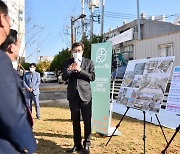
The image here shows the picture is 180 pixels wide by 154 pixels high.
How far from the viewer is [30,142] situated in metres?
1.60

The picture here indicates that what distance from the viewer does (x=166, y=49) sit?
1347cm

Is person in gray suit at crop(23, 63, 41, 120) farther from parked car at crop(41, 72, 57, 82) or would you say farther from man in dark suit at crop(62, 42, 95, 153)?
parked car at crop(41, 72, 57, 82)

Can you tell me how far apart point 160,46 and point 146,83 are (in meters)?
9.95

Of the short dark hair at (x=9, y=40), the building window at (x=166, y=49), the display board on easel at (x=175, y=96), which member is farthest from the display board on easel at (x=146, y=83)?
the building window at (x=166, y=49)

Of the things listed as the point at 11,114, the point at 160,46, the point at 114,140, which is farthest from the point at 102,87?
the point at 160,46

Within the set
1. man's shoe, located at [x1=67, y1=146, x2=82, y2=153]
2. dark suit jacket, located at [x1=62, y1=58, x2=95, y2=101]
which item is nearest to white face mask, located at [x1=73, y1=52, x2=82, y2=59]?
dark suit jacket, located at [x1=62, y1=58, x2=95, y2=101]

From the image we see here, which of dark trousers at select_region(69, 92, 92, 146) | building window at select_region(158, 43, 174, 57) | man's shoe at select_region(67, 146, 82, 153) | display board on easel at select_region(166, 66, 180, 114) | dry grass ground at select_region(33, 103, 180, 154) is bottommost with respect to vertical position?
dry grass ground at select_region(33, 103, 180, 154)

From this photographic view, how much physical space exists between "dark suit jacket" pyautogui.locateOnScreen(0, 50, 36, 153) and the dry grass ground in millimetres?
3334

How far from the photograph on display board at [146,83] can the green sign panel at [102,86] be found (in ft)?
1.28

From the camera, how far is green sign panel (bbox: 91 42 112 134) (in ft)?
17.5

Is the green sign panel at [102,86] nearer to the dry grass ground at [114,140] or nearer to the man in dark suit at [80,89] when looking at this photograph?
the dry grass ground at [114,140]

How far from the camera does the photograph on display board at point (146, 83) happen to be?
409 centimetres

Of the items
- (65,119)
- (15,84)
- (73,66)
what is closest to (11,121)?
(15,84)

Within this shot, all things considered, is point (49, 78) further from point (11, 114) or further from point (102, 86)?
point (11, 114)
